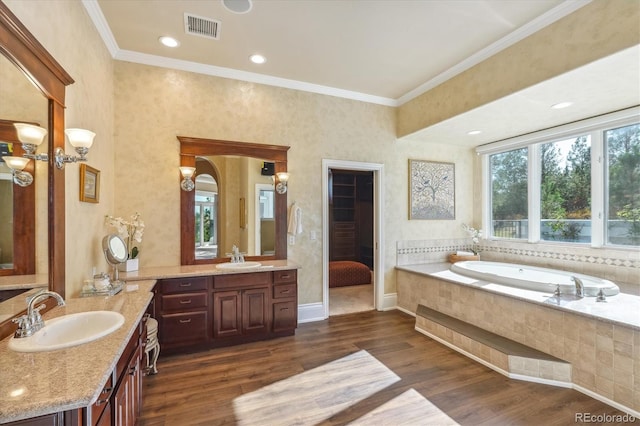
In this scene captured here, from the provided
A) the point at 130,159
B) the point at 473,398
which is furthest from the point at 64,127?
the point at 473,398

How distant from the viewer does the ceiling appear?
2502 millimetres

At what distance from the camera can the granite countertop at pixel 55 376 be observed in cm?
96

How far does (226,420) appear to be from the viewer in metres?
2.07

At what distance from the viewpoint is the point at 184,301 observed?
3016 millimetres

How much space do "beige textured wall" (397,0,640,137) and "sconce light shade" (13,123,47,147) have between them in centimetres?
377

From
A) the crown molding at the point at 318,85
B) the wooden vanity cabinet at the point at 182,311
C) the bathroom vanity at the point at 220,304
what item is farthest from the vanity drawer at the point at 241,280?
the crown molding at the point at 318,85

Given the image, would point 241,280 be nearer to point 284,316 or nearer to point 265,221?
point 284,316

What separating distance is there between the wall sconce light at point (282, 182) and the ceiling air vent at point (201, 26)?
164 cm

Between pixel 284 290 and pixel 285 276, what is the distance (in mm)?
165

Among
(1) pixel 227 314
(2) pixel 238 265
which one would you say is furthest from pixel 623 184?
(1) pixel 227 314

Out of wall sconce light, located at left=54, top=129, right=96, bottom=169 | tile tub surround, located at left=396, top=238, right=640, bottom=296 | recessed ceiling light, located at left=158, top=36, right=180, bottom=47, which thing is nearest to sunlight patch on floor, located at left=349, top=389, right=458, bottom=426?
tile tub surround, located at left=396, top=238, right=640, bottom=296

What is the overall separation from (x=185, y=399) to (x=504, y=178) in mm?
5105

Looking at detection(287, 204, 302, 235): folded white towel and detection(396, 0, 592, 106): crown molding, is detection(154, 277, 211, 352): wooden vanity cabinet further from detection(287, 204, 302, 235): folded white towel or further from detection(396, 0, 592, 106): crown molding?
detection(396, 0, 592, 106): crown molding

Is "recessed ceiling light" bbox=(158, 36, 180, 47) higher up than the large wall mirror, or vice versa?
"recessed ceiling light" bbox=(158, 36, 180, 47)
